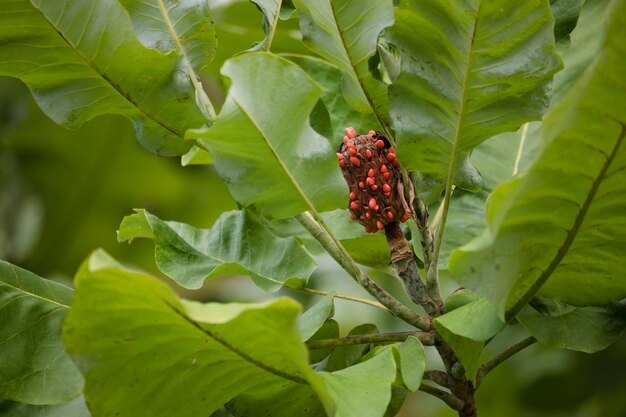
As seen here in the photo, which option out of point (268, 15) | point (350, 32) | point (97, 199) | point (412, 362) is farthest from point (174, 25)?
point (97, 199)

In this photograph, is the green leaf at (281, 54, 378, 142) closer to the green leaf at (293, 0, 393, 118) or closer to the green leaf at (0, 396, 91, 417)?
the green leaf at (293, 0, 393, 118)

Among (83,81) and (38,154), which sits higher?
(83,81)

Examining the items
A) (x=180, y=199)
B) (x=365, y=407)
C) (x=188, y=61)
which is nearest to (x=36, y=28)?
(x=188, y=61)

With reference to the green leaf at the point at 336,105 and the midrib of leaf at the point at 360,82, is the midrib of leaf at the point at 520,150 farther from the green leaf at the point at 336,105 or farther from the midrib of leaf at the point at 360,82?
the midrib of leaf at the point at 360,82

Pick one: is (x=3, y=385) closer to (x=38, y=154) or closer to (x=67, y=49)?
(x=67, y=49)

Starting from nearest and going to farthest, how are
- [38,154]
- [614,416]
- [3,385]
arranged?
[3,385], [614,416], [38,154]
